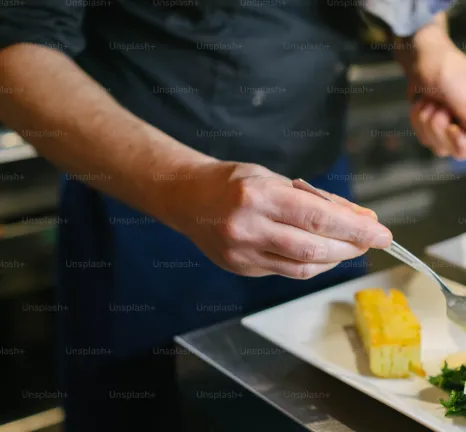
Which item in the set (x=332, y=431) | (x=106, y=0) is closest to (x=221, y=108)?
(x=106, y=0)

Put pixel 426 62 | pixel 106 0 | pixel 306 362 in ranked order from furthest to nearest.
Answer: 1. pixel 426 62
2. pixel 106 0
3. pixel 306 362

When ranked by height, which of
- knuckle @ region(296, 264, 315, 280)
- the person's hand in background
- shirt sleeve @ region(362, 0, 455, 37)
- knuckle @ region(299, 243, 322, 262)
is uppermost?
shirt sleeve @ region(362, 0, 455, 37)

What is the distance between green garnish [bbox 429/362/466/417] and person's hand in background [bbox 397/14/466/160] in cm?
34

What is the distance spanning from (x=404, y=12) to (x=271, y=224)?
0.54 m

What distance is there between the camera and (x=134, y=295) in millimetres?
895

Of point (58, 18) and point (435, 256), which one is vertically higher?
point (58, 18)

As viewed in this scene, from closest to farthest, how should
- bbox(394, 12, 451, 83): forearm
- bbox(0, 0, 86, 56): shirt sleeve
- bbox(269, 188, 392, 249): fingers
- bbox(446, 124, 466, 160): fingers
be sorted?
bbox(269, 188, 392, 249): fingers → bbox(0, 0, 86, 56): shirt sleeve → bbox(446, 124, 466, 160): fingers → bbox(394, 12, 451, 83): forearm

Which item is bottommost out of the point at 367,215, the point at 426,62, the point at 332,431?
the point at 332,431

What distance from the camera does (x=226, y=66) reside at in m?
0.86

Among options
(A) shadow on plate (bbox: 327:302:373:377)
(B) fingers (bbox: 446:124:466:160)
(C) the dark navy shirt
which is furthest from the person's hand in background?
(A) shadow on plate (bbox: 327:302:373:377)

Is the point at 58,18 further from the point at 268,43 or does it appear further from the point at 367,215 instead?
the point at 367,215

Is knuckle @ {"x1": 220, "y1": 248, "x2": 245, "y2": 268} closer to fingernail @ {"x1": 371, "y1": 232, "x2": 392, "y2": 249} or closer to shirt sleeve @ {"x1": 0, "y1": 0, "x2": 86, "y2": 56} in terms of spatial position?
fingernail @ {"x1": 371, "y1": 232, "x2": 392, "y2": 249}

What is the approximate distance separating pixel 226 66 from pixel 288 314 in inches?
12.2

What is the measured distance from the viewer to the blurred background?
142 centimetres
